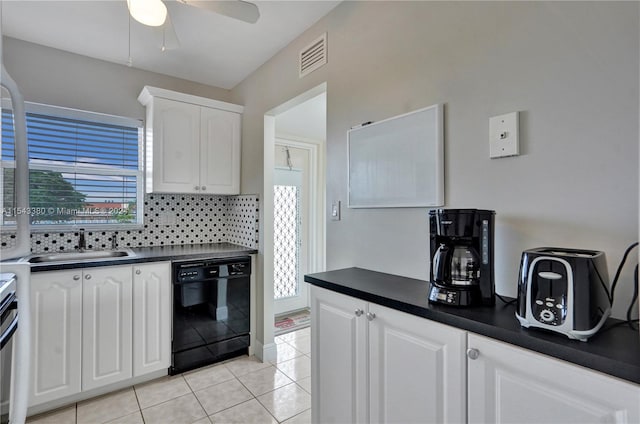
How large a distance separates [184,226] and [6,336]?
2.22 meters

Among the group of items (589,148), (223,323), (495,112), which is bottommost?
(223,323)

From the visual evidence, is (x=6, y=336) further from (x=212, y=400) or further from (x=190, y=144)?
(x=190, y=144)

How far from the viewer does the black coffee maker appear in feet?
3.66

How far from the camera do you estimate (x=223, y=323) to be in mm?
2693

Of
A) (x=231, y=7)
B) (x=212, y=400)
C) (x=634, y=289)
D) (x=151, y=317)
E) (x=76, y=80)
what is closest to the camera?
(x=634, y=289)

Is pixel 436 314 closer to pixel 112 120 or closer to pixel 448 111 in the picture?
pixel 448 111

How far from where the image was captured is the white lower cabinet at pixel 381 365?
105cm

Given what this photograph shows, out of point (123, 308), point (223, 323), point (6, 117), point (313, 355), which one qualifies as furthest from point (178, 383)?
point (6, 117)

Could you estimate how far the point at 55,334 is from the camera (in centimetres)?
203

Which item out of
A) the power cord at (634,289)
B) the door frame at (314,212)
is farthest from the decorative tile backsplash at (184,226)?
the power cord at (634,289)

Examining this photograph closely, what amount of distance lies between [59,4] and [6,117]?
45.5 inches

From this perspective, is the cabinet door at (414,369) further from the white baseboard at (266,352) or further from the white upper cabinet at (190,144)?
the white upper cabinet at (190,144)

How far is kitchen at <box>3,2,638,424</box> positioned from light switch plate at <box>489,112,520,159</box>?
3 cm

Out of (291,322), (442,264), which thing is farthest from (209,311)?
(442,264)
